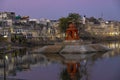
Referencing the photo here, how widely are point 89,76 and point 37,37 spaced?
51923 millimetres

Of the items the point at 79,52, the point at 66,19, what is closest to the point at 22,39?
the point at 66,19

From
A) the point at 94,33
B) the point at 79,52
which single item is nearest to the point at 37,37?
the point at 94,33

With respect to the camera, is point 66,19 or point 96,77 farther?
point 66,19

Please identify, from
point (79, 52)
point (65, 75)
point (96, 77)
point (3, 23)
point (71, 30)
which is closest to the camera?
point (96, 77)

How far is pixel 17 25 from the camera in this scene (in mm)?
70250

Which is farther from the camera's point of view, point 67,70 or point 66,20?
point 66,20

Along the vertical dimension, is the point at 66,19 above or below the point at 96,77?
above

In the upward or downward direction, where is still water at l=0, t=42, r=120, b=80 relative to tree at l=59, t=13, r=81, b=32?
downward

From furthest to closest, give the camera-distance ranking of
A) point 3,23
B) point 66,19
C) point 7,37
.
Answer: point 3,23 → point 66,19 → point 7,37

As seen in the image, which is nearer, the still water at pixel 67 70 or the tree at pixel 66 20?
the still water at pixel 67 70

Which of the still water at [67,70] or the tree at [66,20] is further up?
the tree at [66,20]

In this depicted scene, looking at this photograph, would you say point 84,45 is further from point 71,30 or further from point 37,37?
point 37,37

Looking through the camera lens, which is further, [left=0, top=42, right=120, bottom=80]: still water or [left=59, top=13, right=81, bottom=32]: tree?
[left=59, top=13, right=81, bottom=32]: tree

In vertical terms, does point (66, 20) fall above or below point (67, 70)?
above
